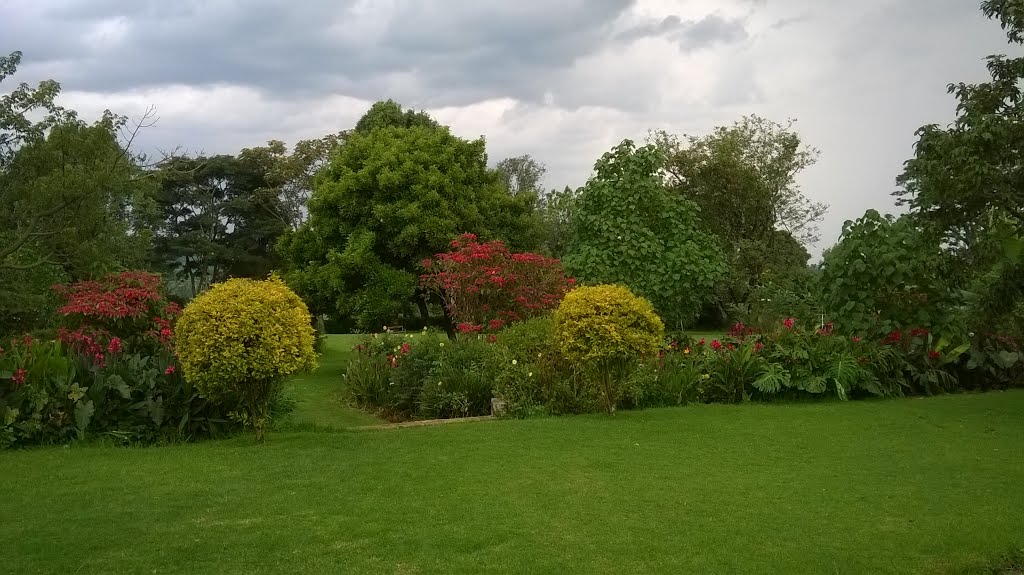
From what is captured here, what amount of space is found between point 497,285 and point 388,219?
367cm

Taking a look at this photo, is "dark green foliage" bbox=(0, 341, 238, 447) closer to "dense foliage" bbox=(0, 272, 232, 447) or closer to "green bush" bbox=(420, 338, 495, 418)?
"dense foliage" bbox=(0, 272, 232, 447)

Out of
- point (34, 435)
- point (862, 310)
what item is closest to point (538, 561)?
point (34, 435)

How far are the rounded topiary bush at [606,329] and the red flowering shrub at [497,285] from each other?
298 centimetres

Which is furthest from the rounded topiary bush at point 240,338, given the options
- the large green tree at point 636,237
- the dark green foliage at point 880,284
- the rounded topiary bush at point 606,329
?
the large green tree at point 636,237

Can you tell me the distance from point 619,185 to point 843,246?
551 cm

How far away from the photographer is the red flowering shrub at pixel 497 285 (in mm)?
12008

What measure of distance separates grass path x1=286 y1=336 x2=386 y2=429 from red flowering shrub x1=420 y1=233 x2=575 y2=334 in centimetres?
216

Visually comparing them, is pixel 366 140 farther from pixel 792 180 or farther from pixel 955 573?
pixel 792 180

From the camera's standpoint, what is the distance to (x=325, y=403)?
11.7 m

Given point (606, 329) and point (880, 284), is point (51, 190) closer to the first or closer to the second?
point (606, 329)

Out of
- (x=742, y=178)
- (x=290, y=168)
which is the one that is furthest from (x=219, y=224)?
(x=742, y=178)

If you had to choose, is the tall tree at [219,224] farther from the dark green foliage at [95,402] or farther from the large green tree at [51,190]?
the dark green foliage at [95,402]

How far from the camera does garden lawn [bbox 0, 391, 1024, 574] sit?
450 cm

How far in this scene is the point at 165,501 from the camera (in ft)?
18.8
